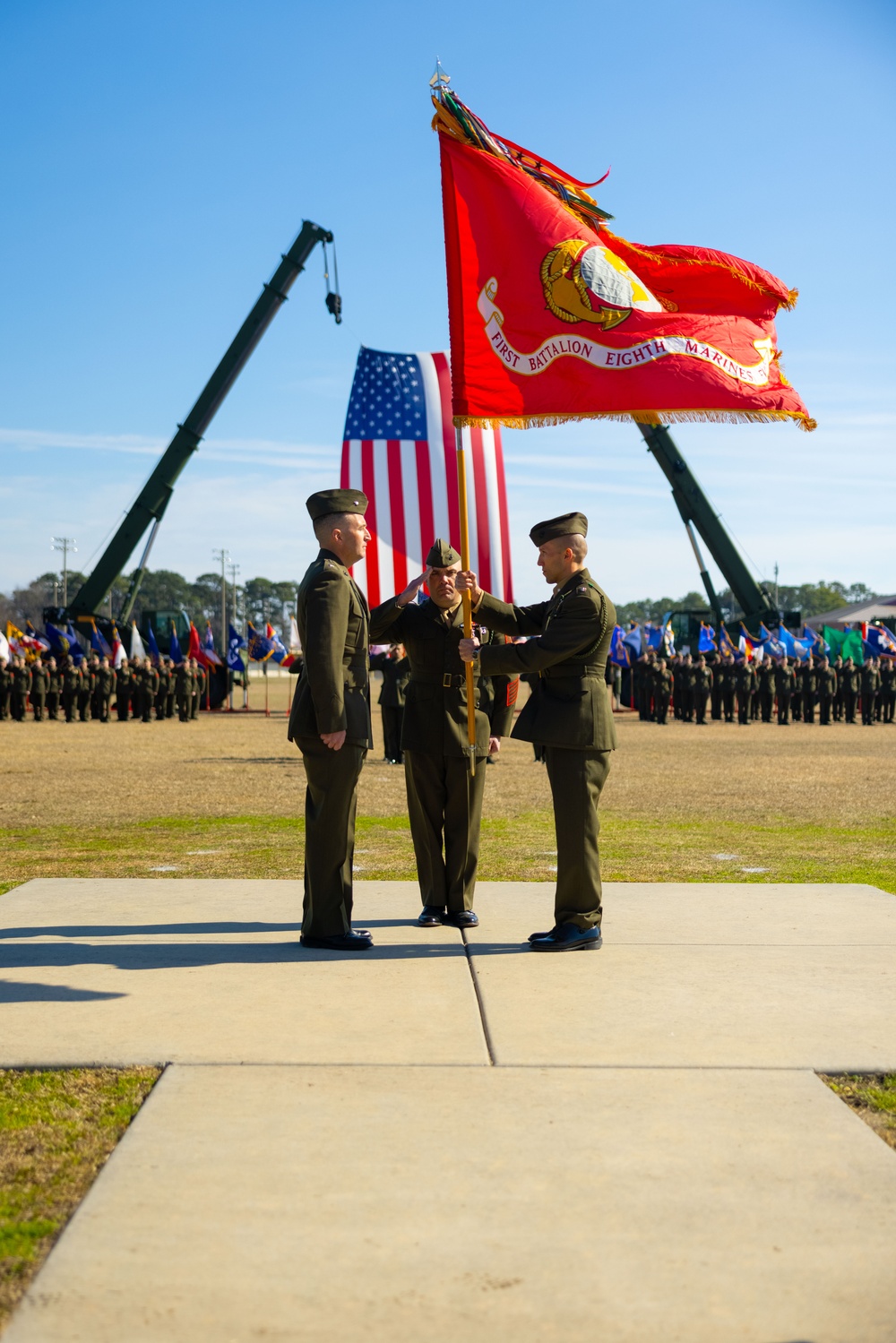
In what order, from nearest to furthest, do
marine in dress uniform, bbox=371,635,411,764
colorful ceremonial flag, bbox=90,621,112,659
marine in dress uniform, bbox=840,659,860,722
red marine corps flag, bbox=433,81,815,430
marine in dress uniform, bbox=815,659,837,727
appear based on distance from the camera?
red marine corps flag, bbox=433,81,815,430
marine in dress uniform, bbox=371,635,411,764
marine in dress uniform, bbox=815,659,837,727
marine in dress uniform, bbox=840,659,860,722
colorful ceremonial flag, bbox=90,621,112,659

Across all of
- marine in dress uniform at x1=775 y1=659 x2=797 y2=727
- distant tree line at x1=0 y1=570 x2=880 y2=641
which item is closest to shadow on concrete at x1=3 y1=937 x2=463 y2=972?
marine in dress uniform at x1=775 y1=659 x2=797 y2=727

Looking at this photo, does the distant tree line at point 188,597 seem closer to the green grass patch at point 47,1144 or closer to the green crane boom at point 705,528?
the green crane boom at point 705,528

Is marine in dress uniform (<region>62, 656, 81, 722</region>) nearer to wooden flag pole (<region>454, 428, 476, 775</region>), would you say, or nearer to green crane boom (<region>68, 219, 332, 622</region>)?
green crane boom (<region>68, 219, 332, 622</region>)

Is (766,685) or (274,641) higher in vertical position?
(274,641)

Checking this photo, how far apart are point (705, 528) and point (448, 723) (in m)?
31.0

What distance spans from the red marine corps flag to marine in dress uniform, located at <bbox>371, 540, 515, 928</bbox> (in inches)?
38.7

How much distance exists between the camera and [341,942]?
4828mm

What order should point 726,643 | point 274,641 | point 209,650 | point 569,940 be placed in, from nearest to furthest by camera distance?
point 569,940, point 274,641, point 726,643, point 209,650

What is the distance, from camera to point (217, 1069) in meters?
3.32

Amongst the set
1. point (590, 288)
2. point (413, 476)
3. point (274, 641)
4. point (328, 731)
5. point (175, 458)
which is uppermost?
point (175, 458)

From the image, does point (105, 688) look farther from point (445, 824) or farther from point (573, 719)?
point (573, 719)

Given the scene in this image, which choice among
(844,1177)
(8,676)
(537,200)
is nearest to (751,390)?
(537,200)

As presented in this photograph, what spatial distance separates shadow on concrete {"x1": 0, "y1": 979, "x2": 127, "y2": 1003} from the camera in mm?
4020

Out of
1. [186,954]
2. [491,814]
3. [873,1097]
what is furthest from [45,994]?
[491,814]
